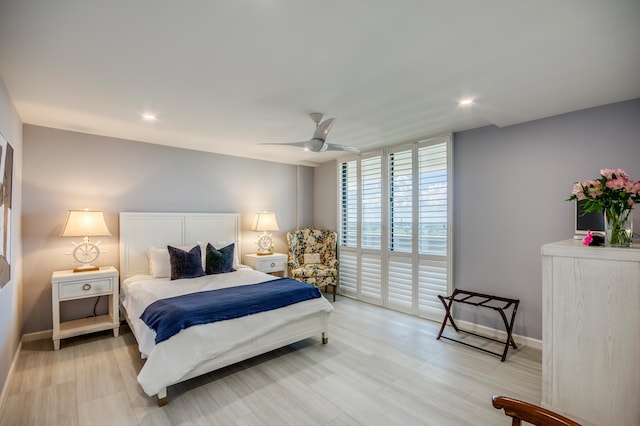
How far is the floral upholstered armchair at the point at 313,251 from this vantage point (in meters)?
→ 5.13

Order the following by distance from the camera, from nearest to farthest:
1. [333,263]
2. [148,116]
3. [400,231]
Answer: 1. [148,116]
2. [400,231]
3. [333,263]

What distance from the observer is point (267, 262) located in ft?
16.1

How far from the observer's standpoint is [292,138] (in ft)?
13.6

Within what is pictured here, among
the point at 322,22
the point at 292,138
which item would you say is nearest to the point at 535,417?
the point at 322,22

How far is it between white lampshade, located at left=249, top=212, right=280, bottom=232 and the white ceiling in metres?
1.99

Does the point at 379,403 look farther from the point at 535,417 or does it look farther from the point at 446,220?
the point at 446,220

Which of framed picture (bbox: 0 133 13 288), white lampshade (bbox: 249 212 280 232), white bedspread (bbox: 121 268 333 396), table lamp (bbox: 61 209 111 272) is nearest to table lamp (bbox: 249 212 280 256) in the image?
white lampshade (bbox: 249 212 280 232)

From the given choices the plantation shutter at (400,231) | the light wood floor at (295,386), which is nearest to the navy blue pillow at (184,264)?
the light wood floor at (295,386)

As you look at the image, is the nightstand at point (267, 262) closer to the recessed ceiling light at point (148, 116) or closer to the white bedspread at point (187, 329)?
the white bedspread at point (187, 329)

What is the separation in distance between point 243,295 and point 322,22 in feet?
7.86

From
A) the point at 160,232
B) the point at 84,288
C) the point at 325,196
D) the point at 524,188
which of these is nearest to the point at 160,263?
the point at 160,232

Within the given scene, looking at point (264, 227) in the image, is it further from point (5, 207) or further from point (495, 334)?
point (495, 334)

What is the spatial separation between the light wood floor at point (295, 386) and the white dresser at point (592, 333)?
1.55 ft

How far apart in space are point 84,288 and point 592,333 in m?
4.59
